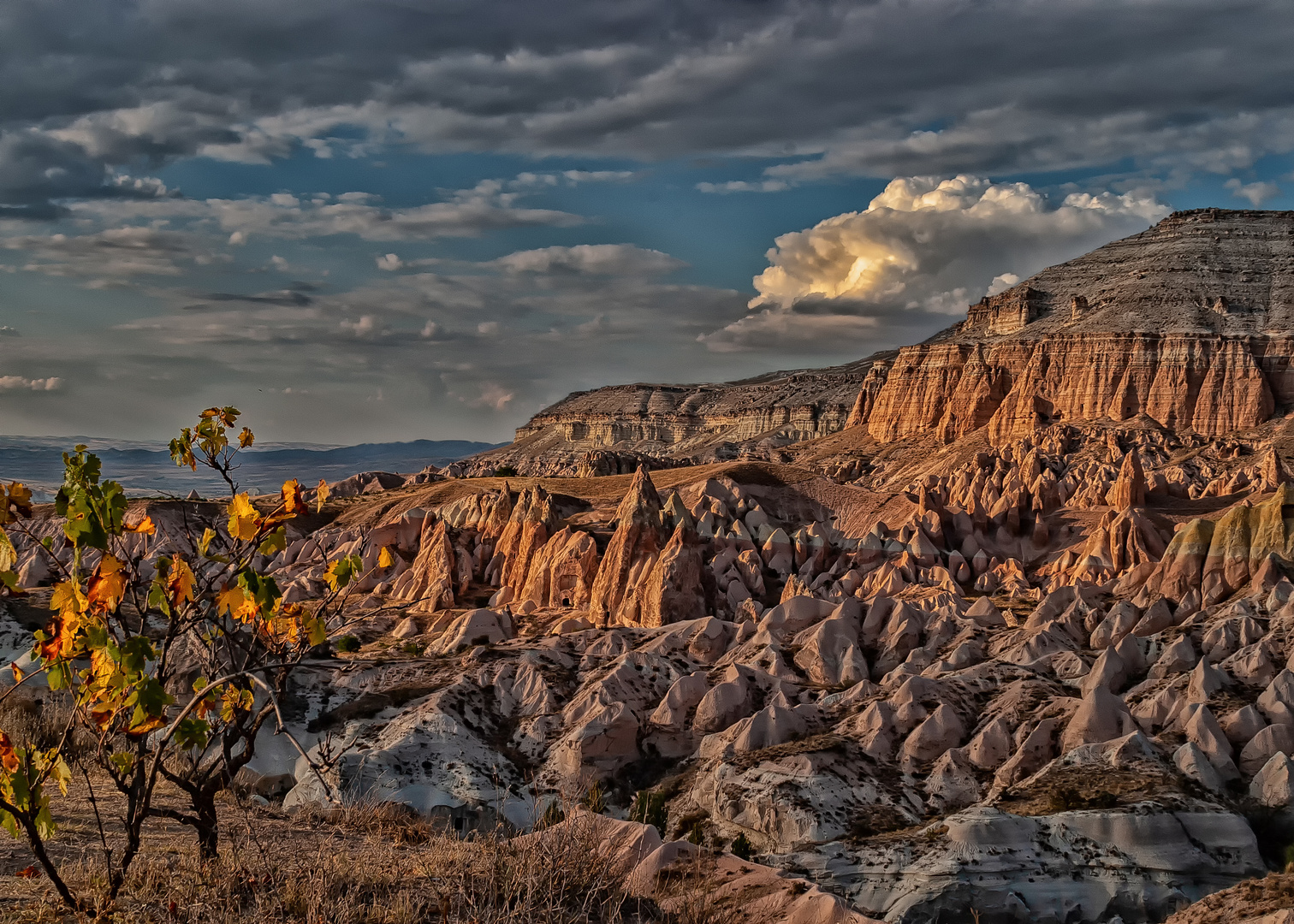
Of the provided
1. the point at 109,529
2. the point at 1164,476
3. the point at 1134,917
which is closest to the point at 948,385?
the point at 1164,476

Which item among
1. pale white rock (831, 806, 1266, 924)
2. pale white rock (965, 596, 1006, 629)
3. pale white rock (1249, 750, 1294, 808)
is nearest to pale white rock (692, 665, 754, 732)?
pale white rock (831, 806, 1266, 924)

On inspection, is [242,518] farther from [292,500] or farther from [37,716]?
[37,716]

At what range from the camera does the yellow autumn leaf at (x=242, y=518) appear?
7914 mm

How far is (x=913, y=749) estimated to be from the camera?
3303 cm

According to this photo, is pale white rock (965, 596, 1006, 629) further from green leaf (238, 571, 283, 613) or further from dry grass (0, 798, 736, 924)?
green leaf (238, 571, 283, 613)

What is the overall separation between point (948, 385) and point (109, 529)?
132272 mm

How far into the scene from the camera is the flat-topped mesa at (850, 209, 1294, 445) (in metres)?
115

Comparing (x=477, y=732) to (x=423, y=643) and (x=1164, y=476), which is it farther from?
(x=1164, y=476)

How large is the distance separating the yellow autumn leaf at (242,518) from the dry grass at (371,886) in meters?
3.68

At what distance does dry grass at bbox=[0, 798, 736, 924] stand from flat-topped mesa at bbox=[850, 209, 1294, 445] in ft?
368

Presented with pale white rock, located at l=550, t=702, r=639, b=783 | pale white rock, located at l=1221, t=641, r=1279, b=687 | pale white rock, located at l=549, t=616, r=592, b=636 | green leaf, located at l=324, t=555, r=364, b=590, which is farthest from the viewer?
pale white rock, located at l=549, t=616, r=592, b=636

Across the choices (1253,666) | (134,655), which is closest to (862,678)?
(1253,666)

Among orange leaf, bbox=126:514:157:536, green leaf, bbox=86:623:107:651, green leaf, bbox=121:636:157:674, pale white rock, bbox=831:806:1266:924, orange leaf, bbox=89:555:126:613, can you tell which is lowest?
pale white rock, bbox=831:806:1266:924

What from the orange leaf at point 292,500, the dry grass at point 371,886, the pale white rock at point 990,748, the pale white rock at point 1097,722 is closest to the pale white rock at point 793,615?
the pale white rock at point 990,748
